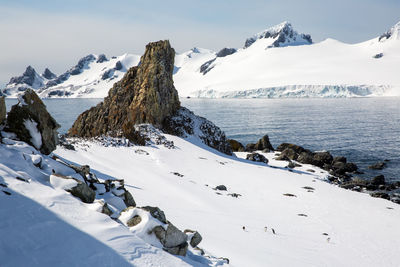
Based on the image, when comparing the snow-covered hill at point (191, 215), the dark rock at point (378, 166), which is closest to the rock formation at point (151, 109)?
the snow-covered hill at point (191, 215)

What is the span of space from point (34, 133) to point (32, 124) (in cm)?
31

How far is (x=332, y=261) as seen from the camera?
960 centimetres

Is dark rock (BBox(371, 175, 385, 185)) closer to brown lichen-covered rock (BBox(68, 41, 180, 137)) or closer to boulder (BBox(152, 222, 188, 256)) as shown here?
brown lichen-covered rock (BBox(68, 41, 180, 137))

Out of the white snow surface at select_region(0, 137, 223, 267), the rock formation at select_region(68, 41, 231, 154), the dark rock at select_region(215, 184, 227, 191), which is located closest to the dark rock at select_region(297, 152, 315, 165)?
the rock formation at select_region(68, 41, 231, 154)

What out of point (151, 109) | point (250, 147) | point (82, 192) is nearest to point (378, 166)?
point (250, 147)

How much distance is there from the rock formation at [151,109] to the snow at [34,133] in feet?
77.1

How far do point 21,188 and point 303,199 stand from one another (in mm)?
15185

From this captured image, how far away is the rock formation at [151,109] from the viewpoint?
33.6 m

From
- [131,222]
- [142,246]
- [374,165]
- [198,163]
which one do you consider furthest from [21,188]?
[374,165]

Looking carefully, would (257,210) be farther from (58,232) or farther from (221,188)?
(58,232)

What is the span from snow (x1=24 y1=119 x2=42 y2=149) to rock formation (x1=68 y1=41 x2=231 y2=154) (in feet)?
77.1

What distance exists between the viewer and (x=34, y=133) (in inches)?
350

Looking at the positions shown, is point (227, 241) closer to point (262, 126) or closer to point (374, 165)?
point (374, 165)

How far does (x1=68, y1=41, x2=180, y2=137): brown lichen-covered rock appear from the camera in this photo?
3366 cm
